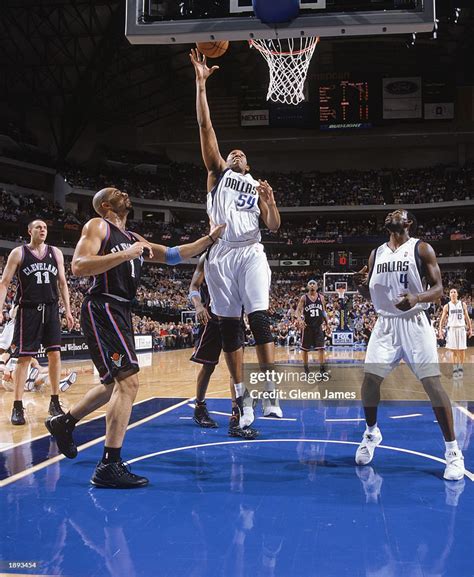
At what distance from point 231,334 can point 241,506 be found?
1.95m

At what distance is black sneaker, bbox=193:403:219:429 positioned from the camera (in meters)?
5.78

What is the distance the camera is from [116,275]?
3842 mm

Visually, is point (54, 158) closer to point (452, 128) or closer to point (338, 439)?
point (452, 128)

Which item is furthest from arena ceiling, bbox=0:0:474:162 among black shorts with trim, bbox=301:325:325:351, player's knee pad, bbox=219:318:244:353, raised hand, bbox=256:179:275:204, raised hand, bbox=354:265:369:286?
player's knee pad, bbox=219:318:244:353

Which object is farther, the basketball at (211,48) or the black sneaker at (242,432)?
the basketball at (211,48)

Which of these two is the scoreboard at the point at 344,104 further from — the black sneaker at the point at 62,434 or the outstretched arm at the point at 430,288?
the black sneaker at the point at 62,434

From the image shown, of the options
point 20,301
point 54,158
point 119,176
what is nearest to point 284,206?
point 119,176

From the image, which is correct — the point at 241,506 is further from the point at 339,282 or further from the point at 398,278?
the point at 339,282

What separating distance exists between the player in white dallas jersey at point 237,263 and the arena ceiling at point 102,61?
63.2 ft

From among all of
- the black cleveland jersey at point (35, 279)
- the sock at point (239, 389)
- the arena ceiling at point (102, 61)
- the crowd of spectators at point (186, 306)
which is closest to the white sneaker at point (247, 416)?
the sock at point (239, 389)

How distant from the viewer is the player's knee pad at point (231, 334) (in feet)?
16.4

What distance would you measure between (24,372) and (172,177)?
105 ft

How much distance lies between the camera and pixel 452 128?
3419 cm

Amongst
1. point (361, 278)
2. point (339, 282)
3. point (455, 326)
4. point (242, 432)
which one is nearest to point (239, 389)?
point (242, 432)
